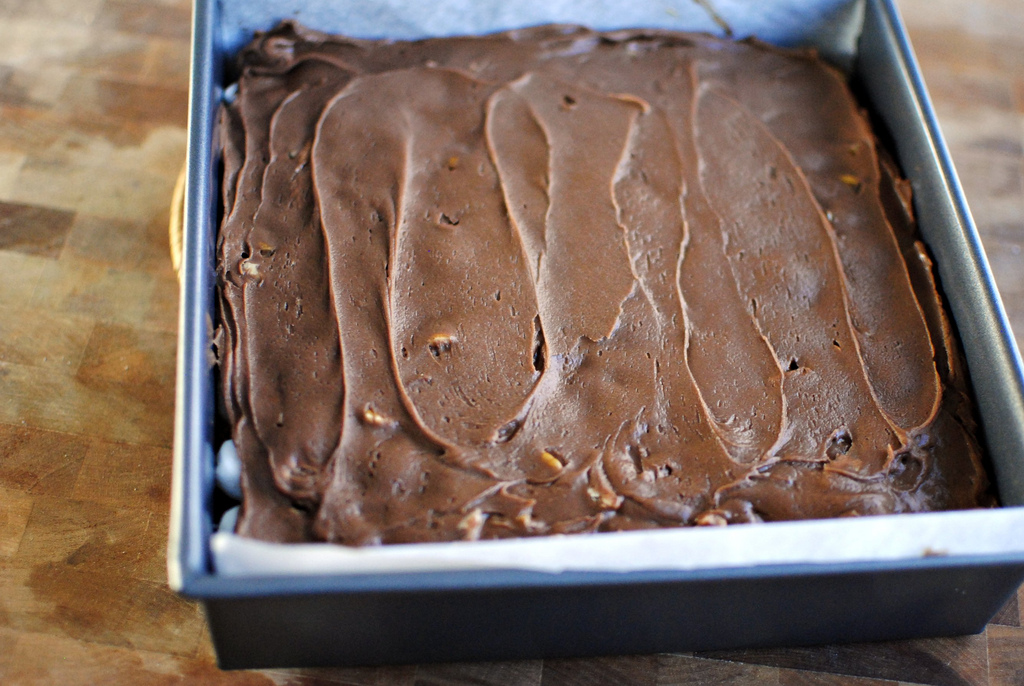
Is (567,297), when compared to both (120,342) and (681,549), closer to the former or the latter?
(681,549)

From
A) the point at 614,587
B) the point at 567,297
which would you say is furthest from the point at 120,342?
the point at 614,587

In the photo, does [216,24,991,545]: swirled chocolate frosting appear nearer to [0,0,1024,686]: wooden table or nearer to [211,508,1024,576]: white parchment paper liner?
[211,508,1024,576]: white parchment paper liner

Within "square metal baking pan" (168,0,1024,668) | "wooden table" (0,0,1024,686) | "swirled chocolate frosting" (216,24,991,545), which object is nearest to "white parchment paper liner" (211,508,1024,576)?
"square metal baking pan" (168,0,1024,668)

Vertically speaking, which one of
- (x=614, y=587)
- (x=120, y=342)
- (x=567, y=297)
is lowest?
(x=120, y=342)

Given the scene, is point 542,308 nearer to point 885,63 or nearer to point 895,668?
point 895,668

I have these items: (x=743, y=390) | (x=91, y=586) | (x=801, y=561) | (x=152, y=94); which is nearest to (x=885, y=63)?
(x=743, y=390)

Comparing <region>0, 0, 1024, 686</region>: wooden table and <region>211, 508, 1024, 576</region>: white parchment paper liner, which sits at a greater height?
<region>211, 508, 1024, 576</region>: white parchment paper liner
